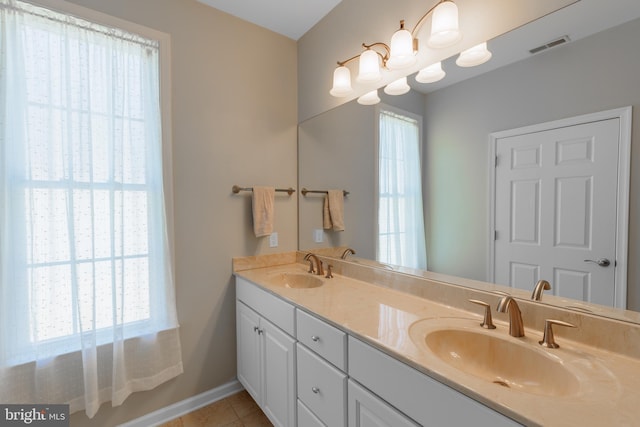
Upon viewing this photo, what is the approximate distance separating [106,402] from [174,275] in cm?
76

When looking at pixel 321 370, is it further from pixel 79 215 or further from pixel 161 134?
pixel 161 134

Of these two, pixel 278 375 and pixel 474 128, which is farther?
pixel 278 375

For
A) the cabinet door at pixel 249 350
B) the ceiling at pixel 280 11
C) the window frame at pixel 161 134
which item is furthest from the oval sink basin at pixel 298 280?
the ceiling at pixel 280 11

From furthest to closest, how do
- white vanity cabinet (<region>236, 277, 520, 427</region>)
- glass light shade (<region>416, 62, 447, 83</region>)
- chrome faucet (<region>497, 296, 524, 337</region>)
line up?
glass light shade (<region>416, 62, 447, 83</region>)
chrome faucet (<region>497, 296, 524, 337</region>)
white vanity cabinet (<region>236, 277, 520, 427</region>)

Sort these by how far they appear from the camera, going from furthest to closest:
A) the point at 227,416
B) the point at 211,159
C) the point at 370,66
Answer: the point at 211,159 → the point at 227,416 → the point at 370,66

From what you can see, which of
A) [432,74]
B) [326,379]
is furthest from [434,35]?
[326,379]

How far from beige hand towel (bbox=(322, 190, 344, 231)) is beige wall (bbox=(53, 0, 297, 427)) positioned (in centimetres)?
39

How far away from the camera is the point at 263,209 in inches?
81.4

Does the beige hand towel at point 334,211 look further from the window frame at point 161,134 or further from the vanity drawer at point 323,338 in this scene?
the window frame at point 161,134

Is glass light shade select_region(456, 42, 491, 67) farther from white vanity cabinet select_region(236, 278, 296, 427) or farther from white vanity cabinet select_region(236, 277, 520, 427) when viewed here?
white vanity cabinet select_region(236, 278, 296, 427)

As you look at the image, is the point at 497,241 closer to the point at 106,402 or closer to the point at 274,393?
the point at 274,393

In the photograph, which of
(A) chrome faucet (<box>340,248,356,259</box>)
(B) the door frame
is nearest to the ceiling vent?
(B) the door frame

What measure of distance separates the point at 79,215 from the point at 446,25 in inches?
77.7

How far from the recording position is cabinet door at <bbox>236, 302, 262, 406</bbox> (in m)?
1.74
